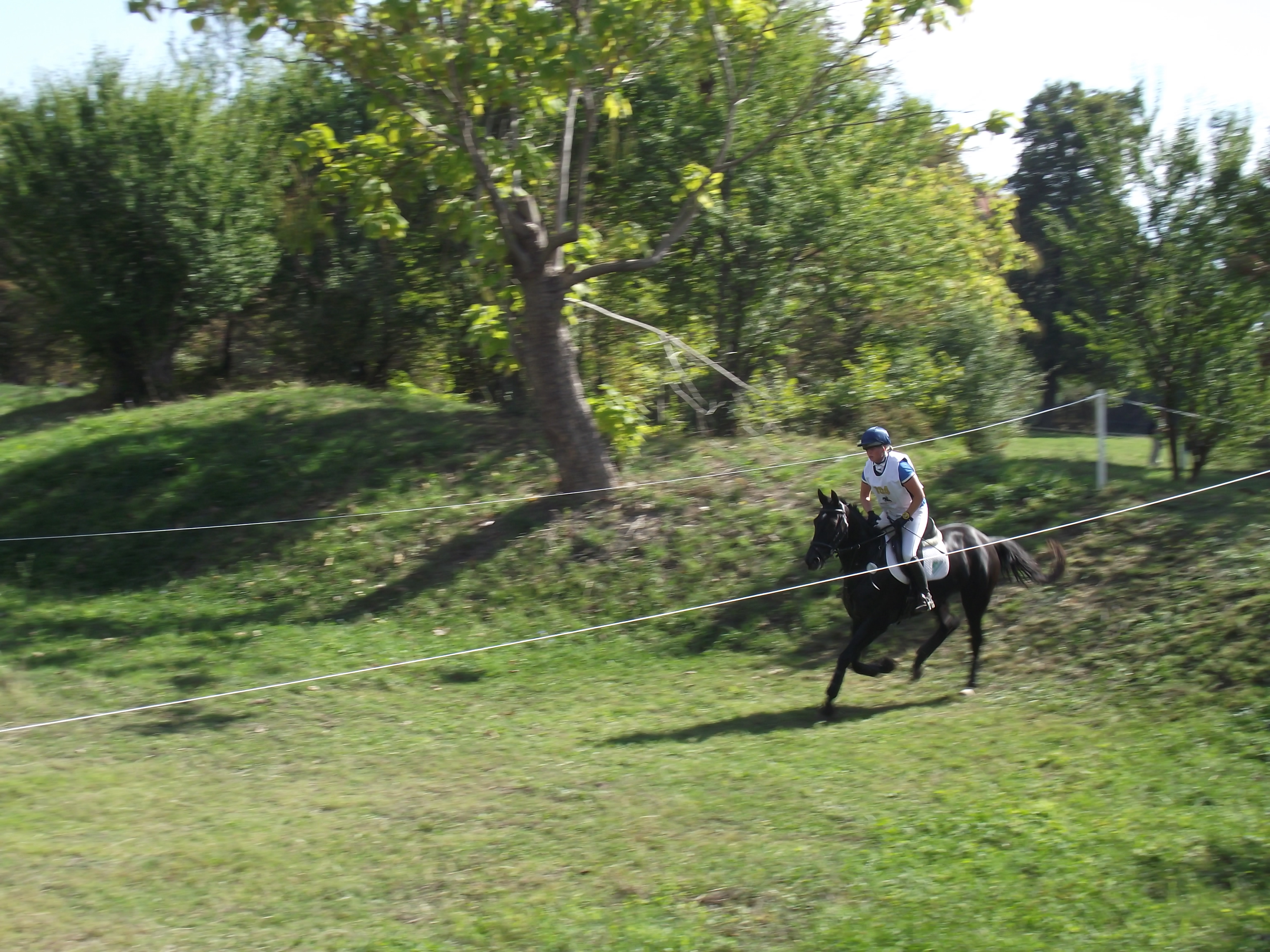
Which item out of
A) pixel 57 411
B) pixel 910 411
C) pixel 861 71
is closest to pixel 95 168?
pixel 57 411

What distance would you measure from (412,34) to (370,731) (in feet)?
Result: 25.7

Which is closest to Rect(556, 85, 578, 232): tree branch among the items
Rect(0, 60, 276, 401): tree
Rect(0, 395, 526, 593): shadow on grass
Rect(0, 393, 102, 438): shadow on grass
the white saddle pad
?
Rect(0, 395, 526, 593): shadow on grass

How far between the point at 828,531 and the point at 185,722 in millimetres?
6154

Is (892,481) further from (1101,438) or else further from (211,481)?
(211,481)

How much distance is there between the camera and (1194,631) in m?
10.0

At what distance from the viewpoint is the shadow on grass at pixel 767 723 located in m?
9.62

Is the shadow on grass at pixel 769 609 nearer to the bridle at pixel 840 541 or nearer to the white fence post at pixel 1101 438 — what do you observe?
the bridle at pixel 840 541

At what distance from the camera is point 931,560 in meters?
10.0

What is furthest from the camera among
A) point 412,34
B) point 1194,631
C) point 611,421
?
point 611,421

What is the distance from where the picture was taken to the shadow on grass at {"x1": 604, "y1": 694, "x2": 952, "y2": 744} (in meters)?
9.62

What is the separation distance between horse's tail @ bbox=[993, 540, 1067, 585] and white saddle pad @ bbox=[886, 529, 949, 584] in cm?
61

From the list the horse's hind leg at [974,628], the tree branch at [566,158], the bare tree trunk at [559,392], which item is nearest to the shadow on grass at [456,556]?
the bare tree trunk at [559,392]

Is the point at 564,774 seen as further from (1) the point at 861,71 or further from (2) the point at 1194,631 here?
(1) the point at 861,71

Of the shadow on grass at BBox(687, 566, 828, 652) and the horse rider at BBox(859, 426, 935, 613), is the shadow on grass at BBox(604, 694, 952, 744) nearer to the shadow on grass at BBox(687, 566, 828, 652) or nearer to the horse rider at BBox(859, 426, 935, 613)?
the horse rider at BBox(859, 426, 935, 613)
